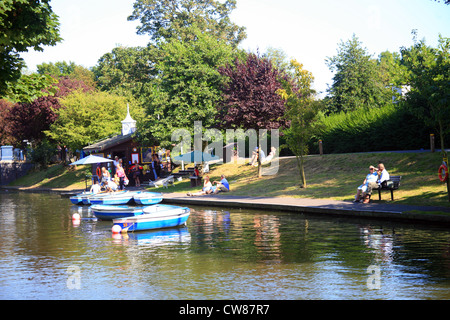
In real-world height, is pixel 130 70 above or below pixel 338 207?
above

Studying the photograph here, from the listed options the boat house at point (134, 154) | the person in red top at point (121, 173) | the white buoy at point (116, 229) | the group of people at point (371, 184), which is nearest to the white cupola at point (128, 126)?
the boat house at point (134, 154)

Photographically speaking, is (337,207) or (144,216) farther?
(337,207)

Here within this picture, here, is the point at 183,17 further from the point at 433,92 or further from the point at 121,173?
the point at 433,92

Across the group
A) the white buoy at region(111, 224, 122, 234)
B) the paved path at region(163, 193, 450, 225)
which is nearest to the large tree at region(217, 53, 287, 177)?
the paved path at region(163, 193, 450, 225)

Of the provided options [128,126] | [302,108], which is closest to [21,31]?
[302,108]

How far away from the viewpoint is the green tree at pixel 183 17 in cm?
7644

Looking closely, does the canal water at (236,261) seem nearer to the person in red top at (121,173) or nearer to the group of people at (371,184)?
the group of people at (371,184)

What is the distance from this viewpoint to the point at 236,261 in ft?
43.8

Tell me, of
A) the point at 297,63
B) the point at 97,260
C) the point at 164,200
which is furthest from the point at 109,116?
the point at 97,260

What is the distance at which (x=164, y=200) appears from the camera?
105 feet

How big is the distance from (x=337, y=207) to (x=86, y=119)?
39957 millimetres

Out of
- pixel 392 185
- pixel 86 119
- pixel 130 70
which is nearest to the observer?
pixel 392 185

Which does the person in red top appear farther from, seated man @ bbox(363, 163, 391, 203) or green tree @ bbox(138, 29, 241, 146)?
seated man @ bbox(363, 163, 391, 203)

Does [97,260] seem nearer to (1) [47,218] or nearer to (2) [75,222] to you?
(2) [75,222]
